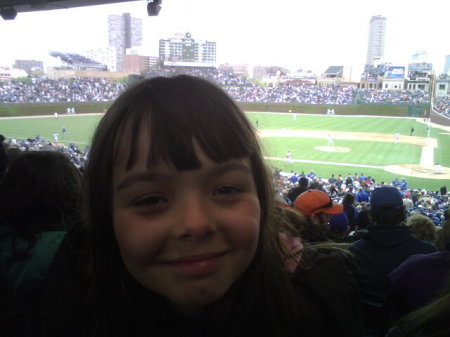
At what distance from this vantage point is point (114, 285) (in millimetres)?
1102

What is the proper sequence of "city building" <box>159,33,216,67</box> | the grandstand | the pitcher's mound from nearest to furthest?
the pitcher's mound, the grandstand, "city building" <box>159,33,216,67</box>

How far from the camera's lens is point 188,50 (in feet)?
245

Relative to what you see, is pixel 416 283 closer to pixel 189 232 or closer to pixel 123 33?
pixel 189 232

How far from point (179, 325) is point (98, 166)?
1.63ft

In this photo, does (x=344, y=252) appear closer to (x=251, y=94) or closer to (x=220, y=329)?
(x=220, y=329)

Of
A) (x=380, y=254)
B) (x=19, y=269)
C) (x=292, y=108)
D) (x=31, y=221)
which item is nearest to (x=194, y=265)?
(x=19, y=269)

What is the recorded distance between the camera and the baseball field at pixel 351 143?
770 inches

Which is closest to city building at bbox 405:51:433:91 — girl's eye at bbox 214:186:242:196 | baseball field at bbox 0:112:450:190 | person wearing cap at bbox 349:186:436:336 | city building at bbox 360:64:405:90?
city building at bbox 360:64:405:90

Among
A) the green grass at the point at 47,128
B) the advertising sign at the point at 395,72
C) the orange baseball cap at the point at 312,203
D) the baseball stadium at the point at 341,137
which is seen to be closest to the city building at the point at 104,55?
the baseball stadium at the point at 341,137

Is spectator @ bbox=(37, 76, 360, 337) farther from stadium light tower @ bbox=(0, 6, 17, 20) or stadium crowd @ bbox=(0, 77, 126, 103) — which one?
stadium crowd @ bbox=(0, 77, 126, 103)

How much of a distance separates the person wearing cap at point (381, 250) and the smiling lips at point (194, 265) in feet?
6.10

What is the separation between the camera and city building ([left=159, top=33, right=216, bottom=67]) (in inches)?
2881

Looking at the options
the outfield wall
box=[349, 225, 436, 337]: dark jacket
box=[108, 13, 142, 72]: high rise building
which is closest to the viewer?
box=[349, 225, 436, 337]: dark jacket

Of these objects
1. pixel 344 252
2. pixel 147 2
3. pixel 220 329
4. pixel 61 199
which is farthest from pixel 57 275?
pixel 147 2
